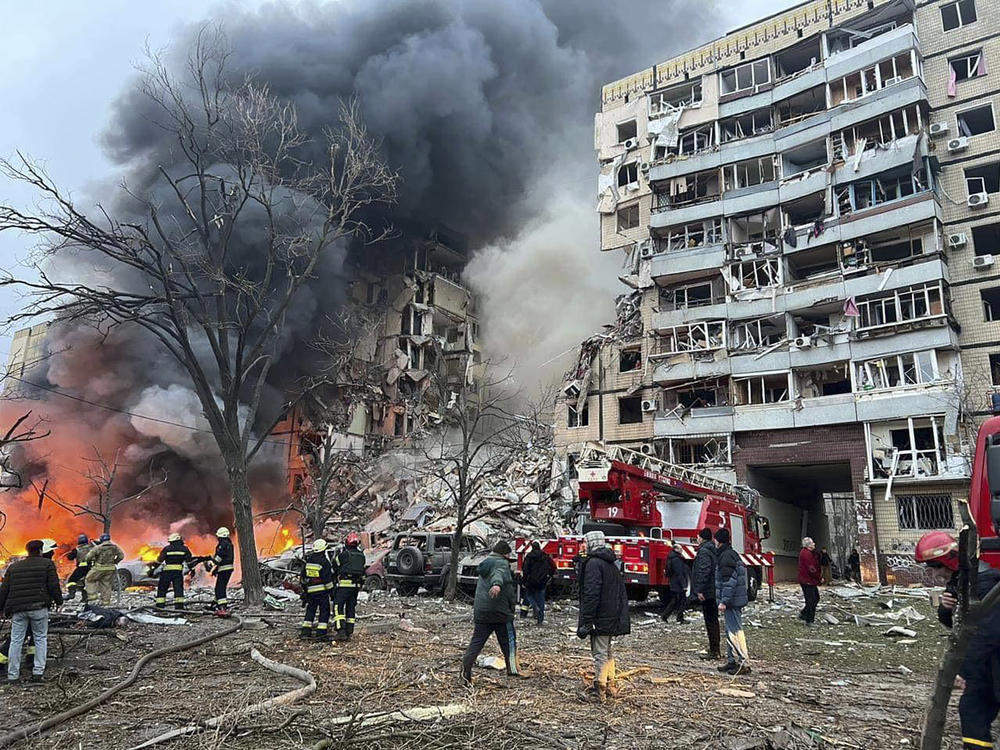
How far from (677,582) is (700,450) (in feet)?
56.2

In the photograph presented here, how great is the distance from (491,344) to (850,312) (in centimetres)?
2567

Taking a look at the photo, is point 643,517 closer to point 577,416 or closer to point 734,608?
point 734,608

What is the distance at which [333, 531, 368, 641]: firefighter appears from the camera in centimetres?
961

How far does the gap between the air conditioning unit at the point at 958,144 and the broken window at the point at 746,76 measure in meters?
8.59

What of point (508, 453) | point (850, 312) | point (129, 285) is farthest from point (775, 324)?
point (129, 285)

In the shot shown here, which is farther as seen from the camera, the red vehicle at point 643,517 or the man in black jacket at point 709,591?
the red vehicle at point 643,517

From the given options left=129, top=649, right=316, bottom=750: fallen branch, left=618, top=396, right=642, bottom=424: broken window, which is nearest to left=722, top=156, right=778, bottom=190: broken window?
left=618, top=396, right=642, bottom=424: broken window

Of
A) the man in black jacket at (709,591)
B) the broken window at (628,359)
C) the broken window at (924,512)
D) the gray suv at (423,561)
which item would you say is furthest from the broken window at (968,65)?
the man in black jacket at (709,591)

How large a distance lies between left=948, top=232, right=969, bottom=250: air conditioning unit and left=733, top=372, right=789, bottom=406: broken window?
7471mm

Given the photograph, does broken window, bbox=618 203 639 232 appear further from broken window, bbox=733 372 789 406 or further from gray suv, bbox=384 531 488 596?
gray suv, bbox=384 531 488 596

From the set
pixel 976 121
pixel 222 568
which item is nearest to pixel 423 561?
pixel 222 568

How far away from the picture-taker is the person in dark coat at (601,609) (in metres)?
6.20

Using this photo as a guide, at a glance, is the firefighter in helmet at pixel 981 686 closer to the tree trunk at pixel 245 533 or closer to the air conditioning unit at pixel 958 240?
the tree trunk at pixel 245 533

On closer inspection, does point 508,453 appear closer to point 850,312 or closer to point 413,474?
point 413,474
